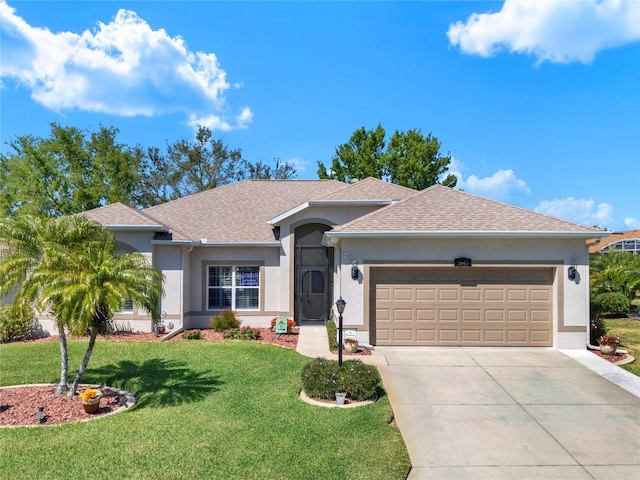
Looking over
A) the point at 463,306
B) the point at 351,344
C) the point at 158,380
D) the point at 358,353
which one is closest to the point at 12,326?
the point at 158,380

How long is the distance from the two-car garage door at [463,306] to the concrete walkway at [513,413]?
0.73 m

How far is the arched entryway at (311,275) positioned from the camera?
1572 centimetres

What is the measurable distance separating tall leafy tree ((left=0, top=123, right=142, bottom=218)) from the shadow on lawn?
2523 cm

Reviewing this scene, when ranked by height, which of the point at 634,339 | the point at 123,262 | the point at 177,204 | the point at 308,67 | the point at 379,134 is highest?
the point at 379,134

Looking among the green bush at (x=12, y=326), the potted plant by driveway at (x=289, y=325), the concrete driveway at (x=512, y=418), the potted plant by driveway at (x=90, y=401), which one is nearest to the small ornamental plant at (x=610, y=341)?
the concrete driveway at (x=512, y=418)

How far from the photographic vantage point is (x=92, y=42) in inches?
532

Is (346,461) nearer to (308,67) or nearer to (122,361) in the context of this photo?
(122,361)

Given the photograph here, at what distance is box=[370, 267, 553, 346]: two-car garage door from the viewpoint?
11.9m

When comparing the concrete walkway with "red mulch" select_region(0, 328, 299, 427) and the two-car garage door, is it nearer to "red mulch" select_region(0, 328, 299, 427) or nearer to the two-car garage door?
the two-car garage door

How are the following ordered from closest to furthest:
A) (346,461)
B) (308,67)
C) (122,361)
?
(346,461)
(122,361)
(308,67)

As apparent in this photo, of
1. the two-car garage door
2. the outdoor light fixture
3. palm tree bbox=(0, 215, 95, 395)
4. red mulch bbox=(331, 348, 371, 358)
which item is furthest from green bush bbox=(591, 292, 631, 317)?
the outdoor light fixture

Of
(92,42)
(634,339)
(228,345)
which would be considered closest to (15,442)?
(228,345)

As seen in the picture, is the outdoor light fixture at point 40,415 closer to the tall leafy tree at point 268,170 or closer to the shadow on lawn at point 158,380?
the shadow on lawn at point 158,380

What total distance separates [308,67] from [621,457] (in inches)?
542
